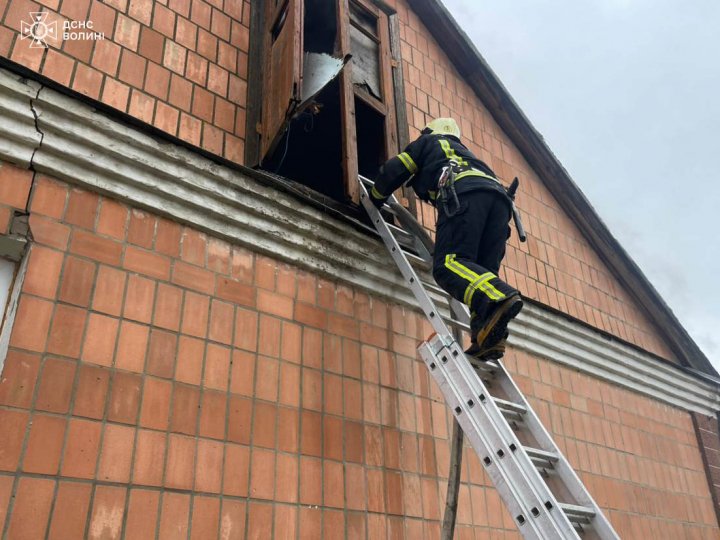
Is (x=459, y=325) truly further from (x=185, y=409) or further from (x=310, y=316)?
(x=185, y=409)

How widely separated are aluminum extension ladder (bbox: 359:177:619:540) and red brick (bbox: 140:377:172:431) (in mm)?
1222

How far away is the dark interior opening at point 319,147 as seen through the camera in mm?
4773

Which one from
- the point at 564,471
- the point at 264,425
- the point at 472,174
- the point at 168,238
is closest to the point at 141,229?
the point at 168,238

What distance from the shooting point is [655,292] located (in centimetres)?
676

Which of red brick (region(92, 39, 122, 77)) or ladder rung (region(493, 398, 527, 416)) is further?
red brick (region(92, 39, 122, 77))

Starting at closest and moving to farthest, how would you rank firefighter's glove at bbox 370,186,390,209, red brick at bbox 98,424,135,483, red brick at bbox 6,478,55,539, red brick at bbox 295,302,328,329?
red brick at bbox 6,478,55,539, red brick at bbox 98,424,135,483, red brick at bbox 295,302,328,329, firefighter's glove at bbox 370,186,390,209

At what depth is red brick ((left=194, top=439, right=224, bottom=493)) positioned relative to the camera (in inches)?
105

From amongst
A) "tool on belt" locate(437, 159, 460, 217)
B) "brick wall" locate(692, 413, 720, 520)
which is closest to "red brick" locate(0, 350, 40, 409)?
"tool on belt" locate(437, 159, 460, 217)

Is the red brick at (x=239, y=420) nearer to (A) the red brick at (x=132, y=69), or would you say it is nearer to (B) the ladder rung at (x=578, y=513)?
(B) the ladder rung at (x=578, y=513)

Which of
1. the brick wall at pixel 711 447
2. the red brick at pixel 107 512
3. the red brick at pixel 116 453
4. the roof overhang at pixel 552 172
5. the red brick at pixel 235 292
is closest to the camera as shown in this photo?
the red brick at pixel 107 512

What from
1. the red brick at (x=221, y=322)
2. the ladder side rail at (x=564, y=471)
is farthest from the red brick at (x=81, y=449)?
the ladder side rail at (x=564, y=471)

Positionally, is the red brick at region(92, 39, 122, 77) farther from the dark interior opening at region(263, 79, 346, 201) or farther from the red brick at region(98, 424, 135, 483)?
the red brick at region(98, 424, 135, 483)

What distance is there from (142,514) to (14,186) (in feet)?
4.76

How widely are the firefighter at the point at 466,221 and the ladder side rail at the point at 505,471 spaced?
0.86 feet
